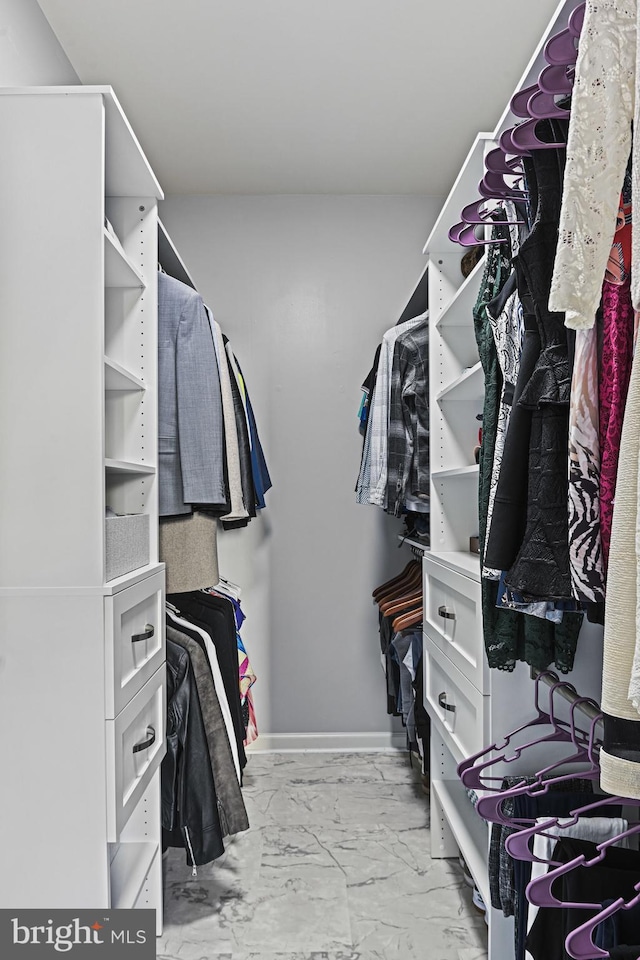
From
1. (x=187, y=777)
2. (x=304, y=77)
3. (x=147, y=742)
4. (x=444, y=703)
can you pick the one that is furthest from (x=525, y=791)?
(x=304, y=77)

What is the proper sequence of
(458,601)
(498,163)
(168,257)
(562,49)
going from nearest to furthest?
1. (562,49)
2. (498,163)
3. (458,601)
4. (168,257)

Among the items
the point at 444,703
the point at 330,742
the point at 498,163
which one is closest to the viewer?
the point at 498,163

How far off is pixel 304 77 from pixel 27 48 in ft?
2.98

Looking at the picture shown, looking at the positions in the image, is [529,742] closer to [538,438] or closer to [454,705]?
[454,705]

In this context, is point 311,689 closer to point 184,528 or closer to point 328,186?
point 184,528

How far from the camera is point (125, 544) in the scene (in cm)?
169

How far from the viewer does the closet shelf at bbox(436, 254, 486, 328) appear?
1.96 meters

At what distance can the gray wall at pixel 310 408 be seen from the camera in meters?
3.46

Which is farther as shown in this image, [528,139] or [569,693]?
[569,693]

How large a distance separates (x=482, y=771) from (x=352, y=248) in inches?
99.9

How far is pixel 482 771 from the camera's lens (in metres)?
1.68

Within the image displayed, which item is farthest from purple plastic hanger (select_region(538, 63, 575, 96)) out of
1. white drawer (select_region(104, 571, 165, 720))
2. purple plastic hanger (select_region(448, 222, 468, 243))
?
white drawer (select_region(104, 571, 165, 720))

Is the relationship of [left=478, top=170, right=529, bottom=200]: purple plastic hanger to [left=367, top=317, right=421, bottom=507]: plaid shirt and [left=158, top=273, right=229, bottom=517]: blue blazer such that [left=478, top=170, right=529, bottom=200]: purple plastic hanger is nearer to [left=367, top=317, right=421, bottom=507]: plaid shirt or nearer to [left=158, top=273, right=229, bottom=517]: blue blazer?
[left=158, top=273, right=229, bottom=517]: blue blazer

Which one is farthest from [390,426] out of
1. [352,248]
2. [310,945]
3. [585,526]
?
[585,526]
